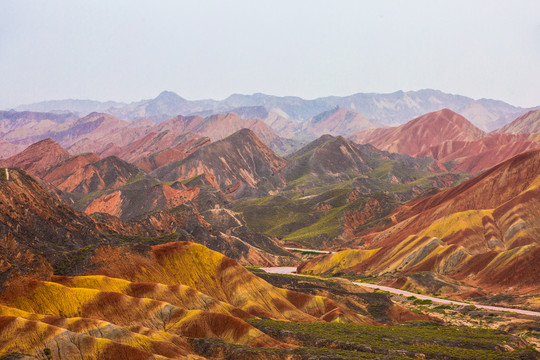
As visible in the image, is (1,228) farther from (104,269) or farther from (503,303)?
(503,303)

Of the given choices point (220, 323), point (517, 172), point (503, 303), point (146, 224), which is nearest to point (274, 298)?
point (220, 323)

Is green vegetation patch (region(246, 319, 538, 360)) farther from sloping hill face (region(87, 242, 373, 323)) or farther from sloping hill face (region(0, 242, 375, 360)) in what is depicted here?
sloping hill face (region(87, 242, 373, 323))

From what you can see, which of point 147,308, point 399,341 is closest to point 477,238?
point 399,341

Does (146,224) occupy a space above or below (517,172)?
below

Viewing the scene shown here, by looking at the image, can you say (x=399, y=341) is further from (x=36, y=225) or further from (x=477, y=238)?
(x=477, y=238)

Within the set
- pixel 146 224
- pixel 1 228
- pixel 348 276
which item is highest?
pixel 1 228

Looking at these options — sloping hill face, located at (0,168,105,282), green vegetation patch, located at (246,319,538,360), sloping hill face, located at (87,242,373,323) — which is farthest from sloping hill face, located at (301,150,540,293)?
sloping hill face, located at (0,168,105,282)

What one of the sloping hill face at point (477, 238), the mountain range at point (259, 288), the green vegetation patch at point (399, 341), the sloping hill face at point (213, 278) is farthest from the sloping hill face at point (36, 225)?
the sloping hill face at point (477, 238)

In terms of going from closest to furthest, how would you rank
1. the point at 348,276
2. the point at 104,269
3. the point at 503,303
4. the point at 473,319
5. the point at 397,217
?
the point at 104,269
the point at 473,319
the point at 503,303
the point at 348,276
the point at 397,217

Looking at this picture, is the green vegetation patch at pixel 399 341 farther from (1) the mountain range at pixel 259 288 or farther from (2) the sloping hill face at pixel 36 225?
(2) the sloping hill face at pixel 36 225
